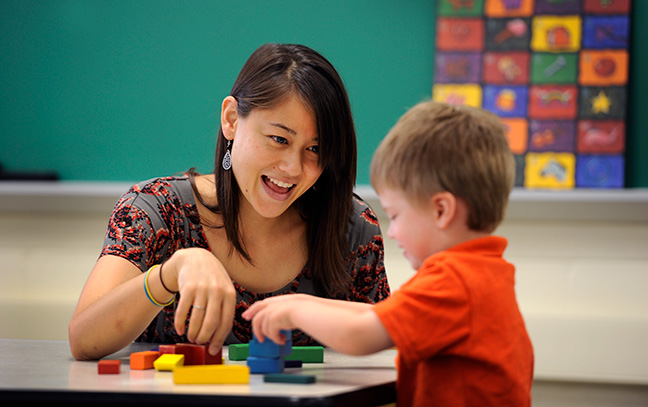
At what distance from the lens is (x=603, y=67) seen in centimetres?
302

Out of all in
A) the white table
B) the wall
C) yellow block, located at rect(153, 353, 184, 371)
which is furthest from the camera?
the wall

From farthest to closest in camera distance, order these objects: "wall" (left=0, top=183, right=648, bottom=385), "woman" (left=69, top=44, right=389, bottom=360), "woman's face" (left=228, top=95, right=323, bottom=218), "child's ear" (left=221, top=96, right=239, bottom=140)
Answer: "wall" (left=0, top=183, right=648, bottom=385) → "child's ear" (left=221, top=96, right=239, bottom=140) → "woman's face" (left=228, top=95, right=323, bottom=218) → "woman" (left=69, top=44, right=389, bottom=360)

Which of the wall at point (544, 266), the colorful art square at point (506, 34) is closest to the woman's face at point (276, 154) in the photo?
the wall at point (544, 266)

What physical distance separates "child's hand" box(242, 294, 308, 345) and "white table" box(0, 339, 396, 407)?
0.07m

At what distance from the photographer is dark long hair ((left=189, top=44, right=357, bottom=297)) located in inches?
64.5

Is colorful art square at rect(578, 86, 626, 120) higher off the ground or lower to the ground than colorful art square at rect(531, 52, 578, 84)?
lower

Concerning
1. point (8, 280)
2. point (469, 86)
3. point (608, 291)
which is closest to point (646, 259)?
point (608, 291)

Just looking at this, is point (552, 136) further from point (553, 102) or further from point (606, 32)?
point (606, 32)

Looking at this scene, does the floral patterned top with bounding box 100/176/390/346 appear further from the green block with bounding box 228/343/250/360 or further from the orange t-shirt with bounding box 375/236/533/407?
the orange t-shirt with bounding box 375/236/533/407

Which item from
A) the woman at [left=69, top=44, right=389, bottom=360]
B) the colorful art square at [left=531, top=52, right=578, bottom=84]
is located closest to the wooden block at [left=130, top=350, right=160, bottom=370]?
the woman at [left=69, top=44, right=389, bottom=360]

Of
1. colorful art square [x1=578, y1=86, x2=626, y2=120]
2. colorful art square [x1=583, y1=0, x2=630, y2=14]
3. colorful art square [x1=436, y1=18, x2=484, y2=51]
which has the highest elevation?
colorful art square [x1=583, y1=0, x2=630, y2=14]

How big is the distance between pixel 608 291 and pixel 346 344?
2295 millimetres

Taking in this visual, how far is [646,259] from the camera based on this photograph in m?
3.01

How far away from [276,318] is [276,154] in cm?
62
